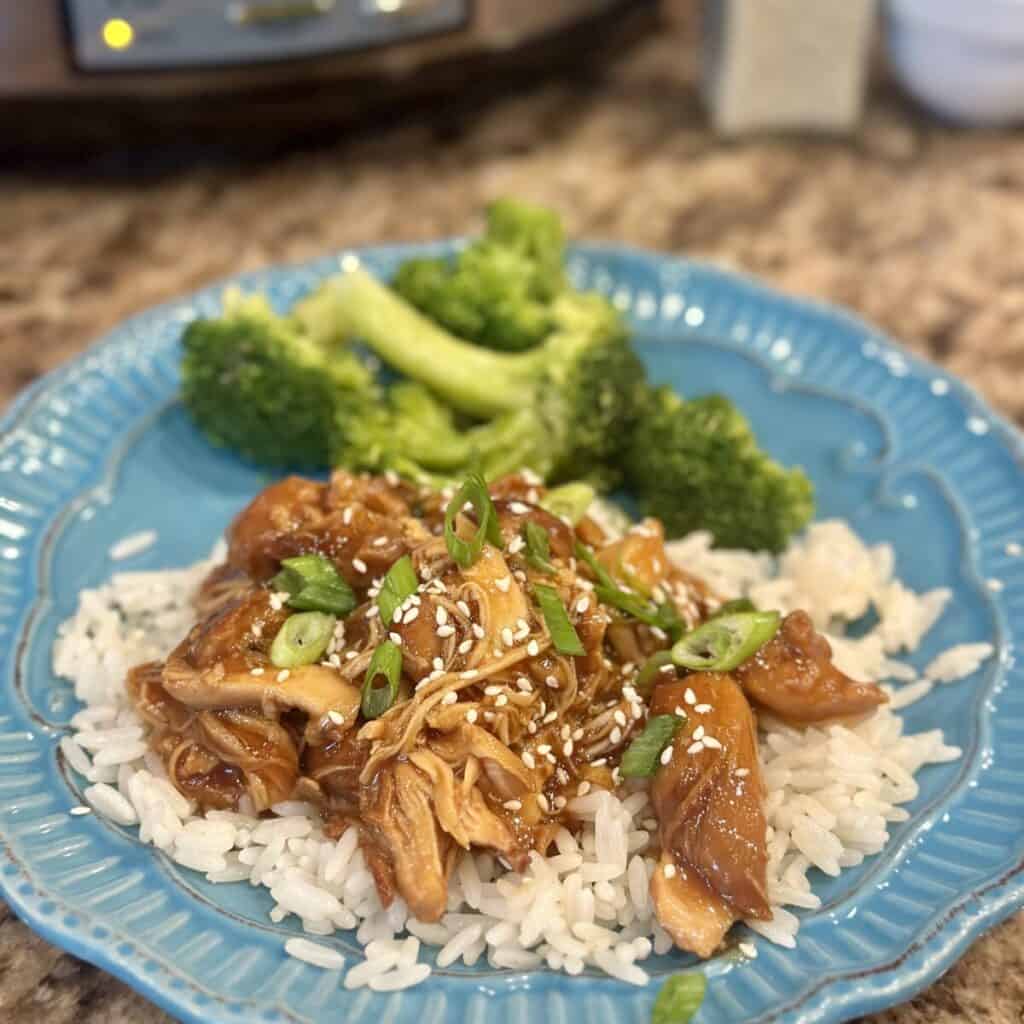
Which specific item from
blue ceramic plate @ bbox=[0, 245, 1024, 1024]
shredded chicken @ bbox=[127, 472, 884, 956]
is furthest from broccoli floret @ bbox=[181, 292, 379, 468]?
shredded chicken @ bbox=[127, 472, 884, 956]

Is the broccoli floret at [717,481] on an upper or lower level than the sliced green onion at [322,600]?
lower

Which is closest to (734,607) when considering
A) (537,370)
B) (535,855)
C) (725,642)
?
(725,642)

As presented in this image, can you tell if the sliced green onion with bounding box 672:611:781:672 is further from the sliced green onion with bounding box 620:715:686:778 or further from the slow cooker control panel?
the slow cooker control panel

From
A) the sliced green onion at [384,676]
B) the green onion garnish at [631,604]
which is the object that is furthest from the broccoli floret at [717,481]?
the sliced green onion at [384,676]

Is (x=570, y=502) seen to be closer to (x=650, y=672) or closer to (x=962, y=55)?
(x=650, y=672)

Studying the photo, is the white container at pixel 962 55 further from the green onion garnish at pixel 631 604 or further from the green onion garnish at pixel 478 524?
the green onion garnish at pixel 478 524

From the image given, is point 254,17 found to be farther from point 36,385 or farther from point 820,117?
point 820,117
